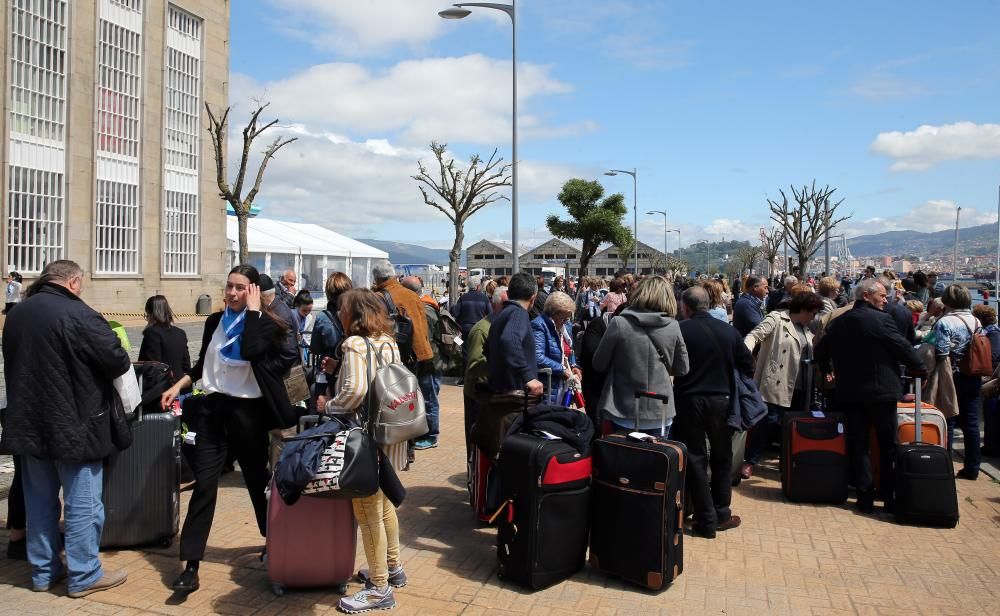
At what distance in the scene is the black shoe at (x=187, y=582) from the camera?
14.5 ft

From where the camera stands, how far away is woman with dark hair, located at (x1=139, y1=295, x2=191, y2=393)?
646cm

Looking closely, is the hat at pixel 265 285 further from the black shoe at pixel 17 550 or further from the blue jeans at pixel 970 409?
the blue jeans at pixel 970 409

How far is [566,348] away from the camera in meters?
6.58

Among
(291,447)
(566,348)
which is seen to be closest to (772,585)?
(566,348)

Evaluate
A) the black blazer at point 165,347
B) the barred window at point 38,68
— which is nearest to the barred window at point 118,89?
the barred window at point 38,68

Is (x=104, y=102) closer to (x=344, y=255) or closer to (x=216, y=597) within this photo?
(x=344, y=255)

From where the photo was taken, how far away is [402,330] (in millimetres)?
7184

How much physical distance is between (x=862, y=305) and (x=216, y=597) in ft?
17.2

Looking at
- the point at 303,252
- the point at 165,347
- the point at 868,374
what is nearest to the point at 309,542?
the point at 165,347

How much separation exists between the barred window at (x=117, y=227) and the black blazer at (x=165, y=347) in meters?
23.1

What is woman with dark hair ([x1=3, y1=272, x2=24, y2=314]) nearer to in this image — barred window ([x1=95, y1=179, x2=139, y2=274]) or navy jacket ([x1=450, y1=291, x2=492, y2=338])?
barred window ([x1=95, y1=179, x2=139, y2=274])

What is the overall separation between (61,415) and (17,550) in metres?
1.39

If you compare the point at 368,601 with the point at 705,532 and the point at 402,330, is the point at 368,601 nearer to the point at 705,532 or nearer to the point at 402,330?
the point at 705,532

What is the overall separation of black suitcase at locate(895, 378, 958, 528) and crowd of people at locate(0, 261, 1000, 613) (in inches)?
9.4
